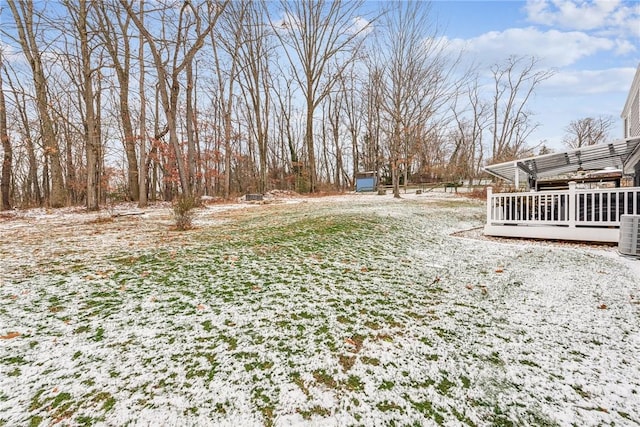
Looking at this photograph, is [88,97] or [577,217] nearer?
[577,217]

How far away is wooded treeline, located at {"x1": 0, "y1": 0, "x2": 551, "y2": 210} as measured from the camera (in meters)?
9.12

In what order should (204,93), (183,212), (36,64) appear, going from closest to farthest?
(183,212) < (36,64) < (204,93)

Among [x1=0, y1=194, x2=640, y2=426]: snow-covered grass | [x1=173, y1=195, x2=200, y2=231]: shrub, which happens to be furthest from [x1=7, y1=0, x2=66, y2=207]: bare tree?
[x1=0, y1=194, x2=640, y2=426]: snow-covered grass

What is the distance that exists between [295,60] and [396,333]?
748 inches

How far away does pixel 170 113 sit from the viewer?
1012 cm

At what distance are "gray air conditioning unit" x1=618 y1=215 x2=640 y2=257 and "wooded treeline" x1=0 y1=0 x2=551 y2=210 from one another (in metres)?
9.65

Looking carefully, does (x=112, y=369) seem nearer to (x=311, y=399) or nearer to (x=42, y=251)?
(x=311, y=399)

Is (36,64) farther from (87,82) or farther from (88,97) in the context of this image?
(88,97)

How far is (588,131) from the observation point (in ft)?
114

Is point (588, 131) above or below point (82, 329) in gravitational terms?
above

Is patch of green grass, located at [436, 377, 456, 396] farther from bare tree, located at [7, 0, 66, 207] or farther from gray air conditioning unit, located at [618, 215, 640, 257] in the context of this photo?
bare tree, located at [7, 0, 66, 207]

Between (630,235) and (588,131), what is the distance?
4448 cm

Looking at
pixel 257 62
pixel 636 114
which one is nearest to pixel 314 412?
pixel 636 114

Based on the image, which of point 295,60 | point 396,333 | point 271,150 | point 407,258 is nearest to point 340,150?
point 271,150
